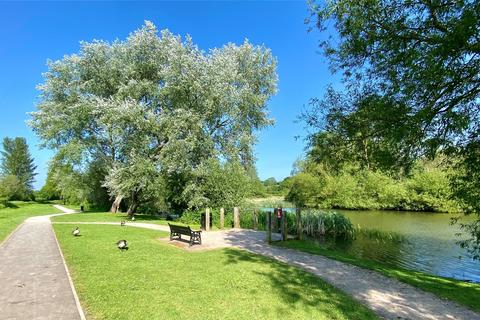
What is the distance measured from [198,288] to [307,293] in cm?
246

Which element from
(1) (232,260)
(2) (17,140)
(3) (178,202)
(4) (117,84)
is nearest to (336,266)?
(1) (232,260)

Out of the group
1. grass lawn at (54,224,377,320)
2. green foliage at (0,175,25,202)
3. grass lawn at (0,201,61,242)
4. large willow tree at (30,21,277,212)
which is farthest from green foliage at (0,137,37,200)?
grass lawn at (54,224,377,320)

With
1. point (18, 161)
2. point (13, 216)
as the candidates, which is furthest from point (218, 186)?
point (18, 161)

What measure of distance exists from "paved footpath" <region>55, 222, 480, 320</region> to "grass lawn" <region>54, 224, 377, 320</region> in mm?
526

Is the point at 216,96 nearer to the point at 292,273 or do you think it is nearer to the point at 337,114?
the point at 337,114

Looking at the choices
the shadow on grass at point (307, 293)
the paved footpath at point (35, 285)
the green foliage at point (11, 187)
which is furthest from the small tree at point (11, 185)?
the shadow on grass at point (307, 293)

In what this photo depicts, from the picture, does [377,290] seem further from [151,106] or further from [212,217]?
[151,106]

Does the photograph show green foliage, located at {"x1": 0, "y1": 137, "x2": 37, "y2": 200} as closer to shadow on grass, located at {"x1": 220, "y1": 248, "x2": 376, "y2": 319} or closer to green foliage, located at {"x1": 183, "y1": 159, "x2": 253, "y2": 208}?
green foliage, located at {"x1": 183, "y1": 159, "x2": 253, "y2": 208}

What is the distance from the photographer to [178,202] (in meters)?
25.8

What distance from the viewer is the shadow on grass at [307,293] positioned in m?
6.35

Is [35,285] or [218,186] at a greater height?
[218,186]

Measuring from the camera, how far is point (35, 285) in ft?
24.3

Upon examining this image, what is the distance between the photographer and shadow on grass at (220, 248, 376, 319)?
20.8ft

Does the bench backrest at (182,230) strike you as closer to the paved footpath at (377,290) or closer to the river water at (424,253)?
the paved footpath at (377,290)
